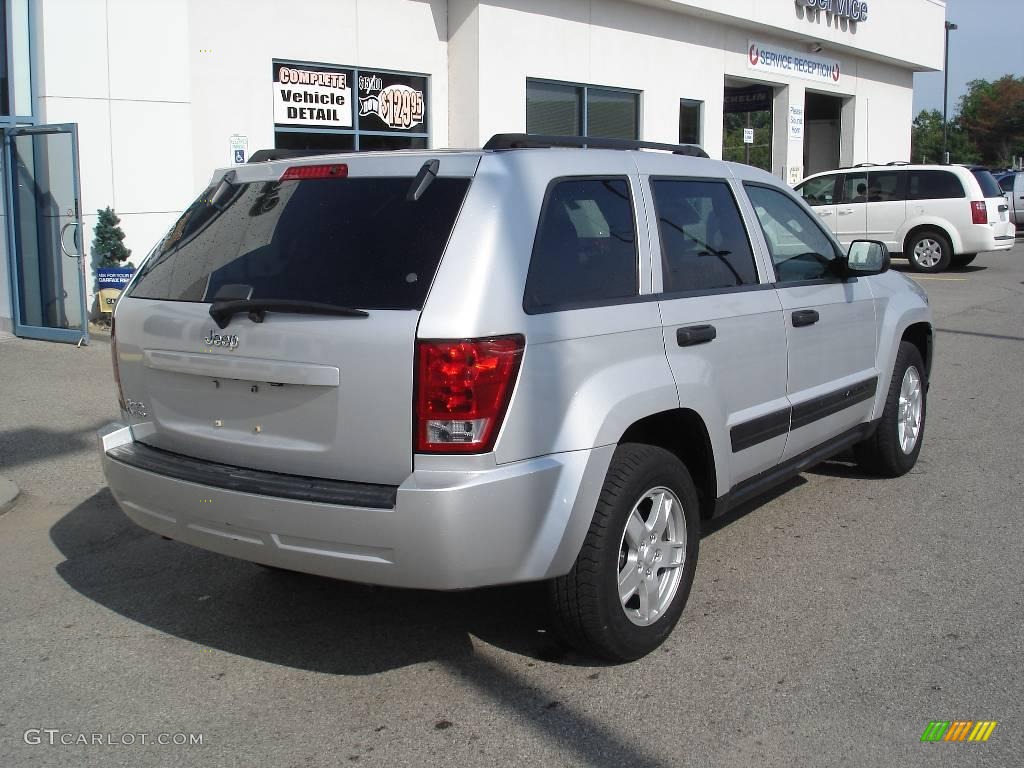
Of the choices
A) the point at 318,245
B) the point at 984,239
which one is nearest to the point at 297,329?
the point at 318,245

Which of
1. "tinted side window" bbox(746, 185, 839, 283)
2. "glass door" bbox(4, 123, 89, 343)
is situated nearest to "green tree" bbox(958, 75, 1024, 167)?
"glass door" bbox(4, 123, 89, 343)

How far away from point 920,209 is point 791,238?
15.7 meters

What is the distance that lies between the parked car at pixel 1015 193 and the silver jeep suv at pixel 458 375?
29094 mm

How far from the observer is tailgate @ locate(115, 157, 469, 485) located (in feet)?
11.5

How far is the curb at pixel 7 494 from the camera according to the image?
20.2 feet

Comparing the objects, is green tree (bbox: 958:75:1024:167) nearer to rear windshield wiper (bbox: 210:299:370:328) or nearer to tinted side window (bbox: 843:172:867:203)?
tinted side window (bbox: 843:172:867:203)

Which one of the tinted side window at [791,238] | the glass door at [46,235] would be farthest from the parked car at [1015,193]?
the tinted side window at [791,238]

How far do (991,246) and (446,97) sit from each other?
1047cm

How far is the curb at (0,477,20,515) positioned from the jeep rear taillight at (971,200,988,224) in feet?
57.5

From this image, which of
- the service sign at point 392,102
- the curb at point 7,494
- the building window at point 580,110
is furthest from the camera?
the building window at point 580,110

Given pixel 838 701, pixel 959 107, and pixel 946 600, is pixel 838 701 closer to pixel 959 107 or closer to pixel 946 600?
pixel 946 600

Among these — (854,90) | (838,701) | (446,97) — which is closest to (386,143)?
(446,97)

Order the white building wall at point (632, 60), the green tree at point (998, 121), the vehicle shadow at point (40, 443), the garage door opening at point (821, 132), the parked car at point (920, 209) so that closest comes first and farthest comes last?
the vehicle shadow at point (40, 443) → the white building wall at point (632, 60) → the parked car at point (920, 209) → the garage door opening at point (821, 132) → the green tree at point (998, 121)

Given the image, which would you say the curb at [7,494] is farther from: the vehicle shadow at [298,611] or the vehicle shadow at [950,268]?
the vehicle shadow at [950,268]
